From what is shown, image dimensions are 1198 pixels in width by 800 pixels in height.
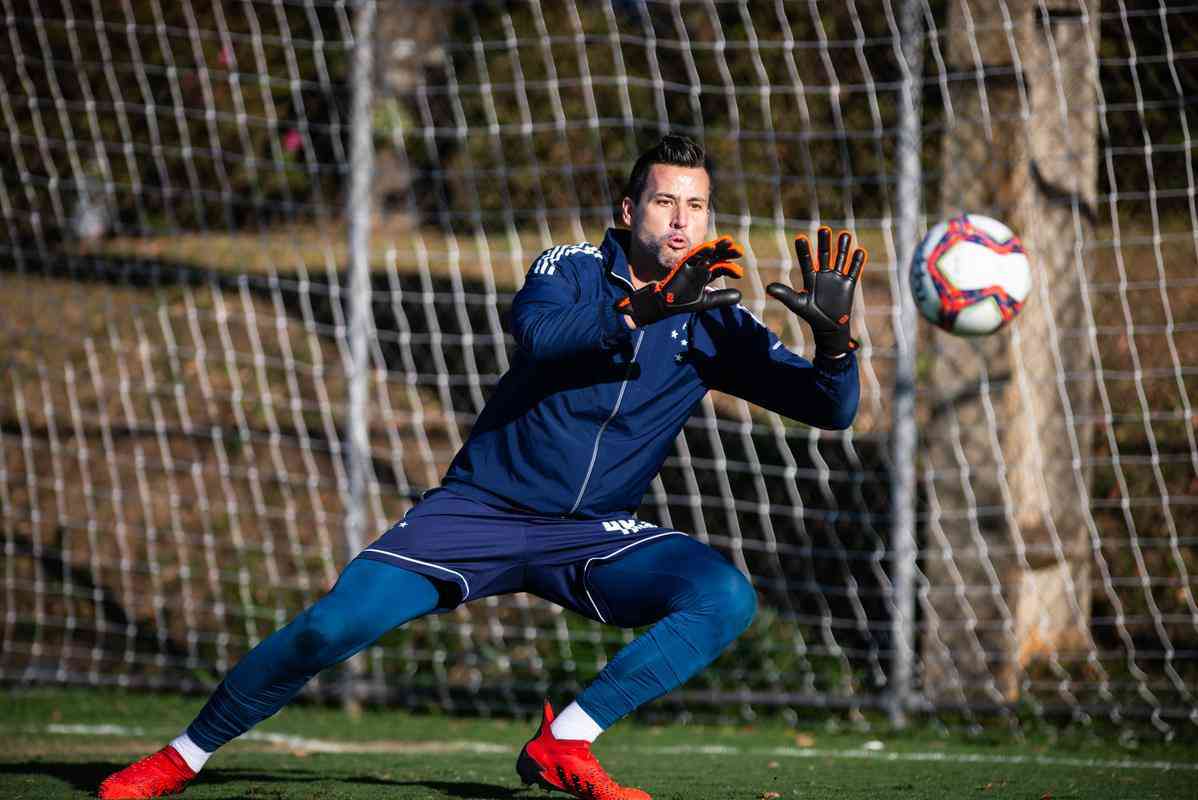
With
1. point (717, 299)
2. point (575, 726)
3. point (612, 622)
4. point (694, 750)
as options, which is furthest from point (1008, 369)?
point (575, 726)

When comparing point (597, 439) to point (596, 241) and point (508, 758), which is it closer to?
point (508, 758)

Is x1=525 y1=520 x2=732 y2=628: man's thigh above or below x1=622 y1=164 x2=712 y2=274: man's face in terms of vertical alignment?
below

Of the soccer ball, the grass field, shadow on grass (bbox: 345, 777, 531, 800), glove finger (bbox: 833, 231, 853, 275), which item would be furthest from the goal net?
glove finger (bbox: 833, 231, 853, 275)

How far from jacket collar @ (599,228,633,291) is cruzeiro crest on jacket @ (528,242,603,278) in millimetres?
27

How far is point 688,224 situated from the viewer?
399cm

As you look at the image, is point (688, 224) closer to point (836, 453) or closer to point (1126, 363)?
point (836, 453)

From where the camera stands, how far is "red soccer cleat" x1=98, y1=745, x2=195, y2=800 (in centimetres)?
382

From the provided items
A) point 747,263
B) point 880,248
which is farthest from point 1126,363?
point 747,263

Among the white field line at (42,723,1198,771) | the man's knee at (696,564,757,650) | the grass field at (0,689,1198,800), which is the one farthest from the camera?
the white field line at (42,723,1198,771)

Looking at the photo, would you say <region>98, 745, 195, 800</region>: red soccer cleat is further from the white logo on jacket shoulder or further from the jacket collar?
the jacket collar

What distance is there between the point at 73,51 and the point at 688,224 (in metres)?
4.86

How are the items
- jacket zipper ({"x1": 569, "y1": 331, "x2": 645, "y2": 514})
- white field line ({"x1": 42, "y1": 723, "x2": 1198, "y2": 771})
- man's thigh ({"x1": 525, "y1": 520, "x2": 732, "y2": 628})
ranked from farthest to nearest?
white field line ({"x1": 42, "y1": 723, "x2": 1198, "y2": 771}) < jacket zipper ({"x1": 569, "y1": 331, "x2": 645, "y2": 514}) < man's thigh ({"x1": 525, "y1": 520, "x2": 732, "y2": 628})

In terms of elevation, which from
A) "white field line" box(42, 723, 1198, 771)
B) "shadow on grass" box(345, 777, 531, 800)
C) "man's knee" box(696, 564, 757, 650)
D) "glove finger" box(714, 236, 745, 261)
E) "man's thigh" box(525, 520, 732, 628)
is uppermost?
"glove finger" box(714, 236, 745, 261)

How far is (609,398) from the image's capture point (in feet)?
12.8
